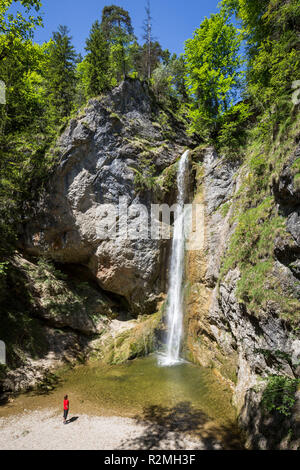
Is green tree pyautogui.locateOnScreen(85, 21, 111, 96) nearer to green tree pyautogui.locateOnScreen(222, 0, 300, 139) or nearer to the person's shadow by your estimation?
green tree pyautogui.locateOnScreen(222, 0, 300, 139)

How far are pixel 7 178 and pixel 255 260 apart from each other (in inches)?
513

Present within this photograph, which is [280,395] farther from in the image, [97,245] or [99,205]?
[99,205]

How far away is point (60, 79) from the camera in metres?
18.7

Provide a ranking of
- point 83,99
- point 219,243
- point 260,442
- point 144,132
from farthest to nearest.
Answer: point 83,99 < point 144,132 < point 219,243 < point 260,442

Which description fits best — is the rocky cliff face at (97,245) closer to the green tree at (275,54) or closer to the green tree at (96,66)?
the green tree at (96,66)

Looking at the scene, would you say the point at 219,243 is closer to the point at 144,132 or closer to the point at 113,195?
the point at 113,195

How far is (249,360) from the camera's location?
25.7ft

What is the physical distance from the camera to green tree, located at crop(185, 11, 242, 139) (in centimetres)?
1473

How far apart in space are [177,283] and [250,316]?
667 centimetres

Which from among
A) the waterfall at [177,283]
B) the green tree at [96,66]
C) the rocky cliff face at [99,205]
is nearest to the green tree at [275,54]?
the waterfall at [177,283]

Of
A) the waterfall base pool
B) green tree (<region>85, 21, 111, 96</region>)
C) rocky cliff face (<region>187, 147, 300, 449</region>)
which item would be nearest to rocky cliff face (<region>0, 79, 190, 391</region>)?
green tree (<region>85, 21, 111, 96</region>)

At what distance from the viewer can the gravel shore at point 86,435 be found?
6305 millimetres

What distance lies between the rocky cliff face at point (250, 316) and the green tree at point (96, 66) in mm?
11731

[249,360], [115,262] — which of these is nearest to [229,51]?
[115,262]
